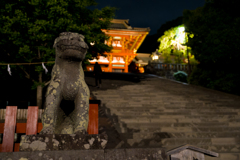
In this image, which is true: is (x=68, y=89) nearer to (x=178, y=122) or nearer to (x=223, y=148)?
(x=223, y=148)

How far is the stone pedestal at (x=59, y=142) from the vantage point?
1562mm

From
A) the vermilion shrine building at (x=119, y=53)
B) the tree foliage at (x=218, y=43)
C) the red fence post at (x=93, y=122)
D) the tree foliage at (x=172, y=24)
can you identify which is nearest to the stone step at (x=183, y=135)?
the red fence post at (x=93, y=122)

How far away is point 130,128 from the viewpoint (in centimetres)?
497

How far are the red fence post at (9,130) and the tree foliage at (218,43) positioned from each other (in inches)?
380

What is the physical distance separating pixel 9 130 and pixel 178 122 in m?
4.57

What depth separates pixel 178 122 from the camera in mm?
5477

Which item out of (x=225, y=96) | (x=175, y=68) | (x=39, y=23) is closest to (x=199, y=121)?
(x=225, y=96)

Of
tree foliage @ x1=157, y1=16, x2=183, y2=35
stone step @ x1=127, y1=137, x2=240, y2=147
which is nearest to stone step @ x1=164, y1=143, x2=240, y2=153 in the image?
stone step @ x1=127, y1=137, x2=240, y2=147

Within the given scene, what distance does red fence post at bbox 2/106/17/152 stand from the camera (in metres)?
2.28

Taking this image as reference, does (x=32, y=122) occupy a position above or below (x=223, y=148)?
above

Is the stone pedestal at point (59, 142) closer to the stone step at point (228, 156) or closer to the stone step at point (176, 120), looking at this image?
the stone step at point (228, 156)

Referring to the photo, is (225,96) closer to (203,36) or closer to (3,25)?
(203,36)

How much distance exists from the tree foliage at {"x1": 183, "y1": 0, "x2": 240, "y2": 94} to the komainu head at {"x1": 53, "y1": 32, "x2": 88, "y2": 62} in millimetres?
8930

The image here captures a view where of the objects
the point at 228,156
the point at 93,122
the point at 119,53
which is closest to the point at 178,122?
the point at 228,156
